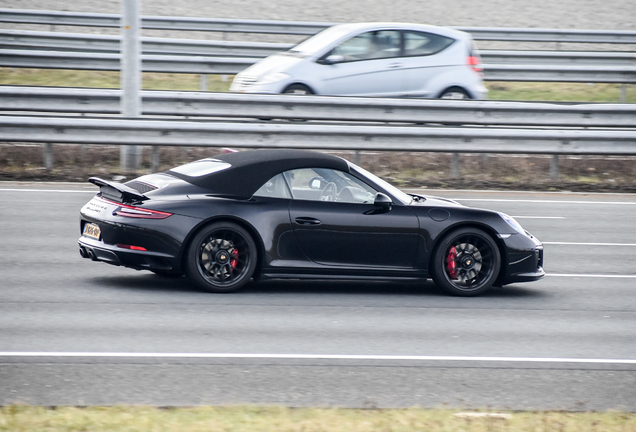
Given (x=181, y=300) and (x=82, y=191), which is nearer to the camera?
(x=181, y=300)

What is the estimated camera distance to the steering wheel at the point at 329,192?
827cm

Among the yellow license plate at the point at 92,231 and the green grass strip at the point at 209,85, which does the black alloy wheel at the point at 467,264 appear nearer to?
the yellow license plate at the point at 92,231

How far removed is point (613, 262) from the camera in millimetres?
10438

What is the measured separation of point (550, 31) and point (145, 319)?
1784cm

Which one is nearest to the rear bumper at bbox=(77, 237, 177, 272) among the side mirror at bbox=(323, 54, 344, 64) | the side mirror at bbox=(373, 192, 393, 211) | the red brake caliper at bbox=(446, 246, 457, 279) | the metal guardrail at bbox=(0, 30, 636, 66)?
the side mirror at bbox=(373, 192, 393, 211)

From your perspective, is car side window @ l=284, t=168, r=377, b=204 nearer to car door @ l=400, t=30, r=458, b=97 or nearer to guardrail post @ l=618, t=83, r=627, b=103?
car door @ l=400, t=30, r=458, b=97

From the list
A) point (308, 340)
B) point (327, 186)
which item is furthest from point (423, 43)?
point (308, 340)

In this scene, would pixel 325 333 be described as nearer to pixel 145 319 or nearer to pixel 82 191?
pixel 145 319

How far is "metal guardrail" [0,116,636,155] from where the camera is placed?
46.3 feet

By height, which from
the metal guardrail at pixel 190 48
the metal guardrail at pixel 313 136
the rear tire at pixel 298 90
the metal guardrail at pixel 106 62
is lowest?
the metal guardrail at pixel 313 136

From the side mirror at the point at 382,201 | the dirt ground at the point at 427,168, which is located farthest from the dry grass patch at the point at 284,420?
the dirt ground at the point at 427,168

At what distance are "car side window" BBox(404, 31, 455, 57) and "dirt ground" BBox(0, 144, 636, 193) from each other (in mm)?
1918

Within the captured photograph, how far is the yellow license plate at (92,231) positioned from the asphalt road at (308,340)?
1.59ft

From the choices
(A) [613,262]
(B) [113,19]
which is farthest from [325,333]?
(B) [113,19]
